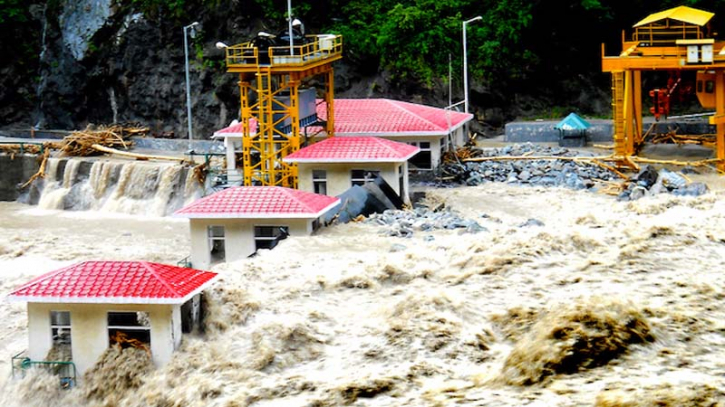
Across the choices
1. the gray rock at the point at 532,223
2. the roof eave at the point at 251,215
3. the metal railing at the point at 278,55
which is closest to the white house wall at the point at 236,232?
the roof eave at the point at 251,215

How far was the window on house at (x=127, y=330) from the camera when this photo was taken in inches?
1018

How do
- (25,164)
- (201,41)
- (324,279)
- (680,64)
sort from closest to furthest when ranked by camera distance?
(324,279), (680,64), (25,164), (201,41)

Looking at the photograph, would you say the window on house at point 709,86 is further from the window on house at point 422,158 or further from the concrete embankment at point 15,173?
the concrete embankment at point 15,173

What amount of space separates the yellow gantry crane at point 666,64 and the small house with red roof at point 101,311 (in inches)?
928

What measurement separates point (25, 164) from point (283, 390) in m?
34.9

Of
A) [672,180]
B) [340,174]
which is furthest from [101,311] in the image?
[672,180]

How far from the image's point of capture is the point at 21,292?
1015 inches

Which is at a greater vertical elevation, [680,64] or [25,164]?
[680,64]

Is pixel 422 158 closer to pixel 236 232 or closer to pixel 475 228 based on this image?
pixel 475 228

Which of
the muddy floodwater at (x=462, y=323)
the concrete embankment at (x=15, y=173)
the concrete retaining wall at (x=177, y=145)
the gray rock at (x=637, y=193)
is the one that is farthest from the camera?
the concrete retaining wall at (x=177, y=145)

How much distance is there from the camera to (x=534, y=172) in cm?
4600

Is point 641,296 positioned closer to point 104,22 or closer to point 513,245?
point 513,245

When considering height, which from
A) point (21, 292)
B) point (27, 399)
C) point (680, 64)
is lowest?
point (27, 399)

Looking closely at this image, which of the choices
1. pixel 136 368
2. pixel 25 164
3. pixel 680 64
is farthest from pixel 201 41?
pixel 136 368
